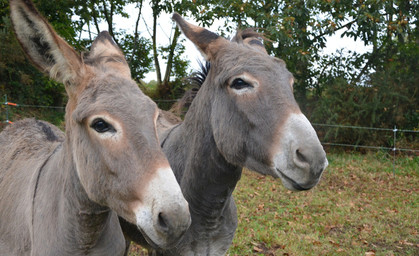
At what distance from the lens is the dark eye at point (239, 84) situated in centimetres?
250

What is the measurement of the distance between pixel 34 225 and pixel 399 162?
1059 centimetres

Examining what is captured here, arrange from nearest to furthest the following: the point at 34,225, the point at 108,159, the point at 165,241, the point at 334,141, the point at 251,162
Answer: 1. the point at 165,241
2. the point at 108,159
3. the point at 34,225
4. the point at 251,162
5. the point at 334,141

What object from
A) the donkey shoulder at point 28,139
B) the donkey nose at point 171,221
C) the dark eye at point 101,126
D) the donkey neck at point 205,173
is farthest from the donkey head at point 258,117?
the donkey shoulder at point 28,139

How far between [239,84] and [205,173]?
76cm

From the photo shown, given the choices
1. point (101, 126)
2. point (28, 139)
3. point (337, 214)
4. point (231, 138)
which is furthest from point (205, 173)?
point (337, 214)

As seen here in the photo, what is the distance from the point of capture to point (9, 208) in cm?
267

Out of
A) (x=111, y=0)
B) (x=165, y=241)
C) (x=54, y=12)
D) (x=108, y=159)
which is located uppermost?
(x=111, y=0)

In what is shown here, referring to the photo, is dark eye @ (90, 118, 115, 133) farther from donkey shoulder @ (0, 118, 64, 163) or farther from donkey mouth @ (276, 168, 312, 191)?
donkey shoulder @ (0, 118, 64, 163)

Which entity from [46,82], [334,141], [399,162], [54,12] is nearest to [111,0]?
[54,12]

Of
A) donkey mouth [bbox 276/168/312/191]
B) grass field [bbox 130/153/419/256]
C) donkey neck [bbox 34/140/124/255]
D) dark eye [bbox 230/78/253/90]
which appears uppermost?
dark eye [bbox 230/78/253/90]

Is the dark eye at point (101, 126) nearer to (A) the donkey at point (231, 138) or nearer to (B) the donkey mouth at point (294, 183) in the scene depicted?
(A) the donkey at point (231, 138)

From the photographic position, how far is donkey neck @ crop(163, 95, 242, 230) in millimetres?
2791

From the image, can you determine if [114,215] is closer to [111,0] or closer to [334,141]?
[334,141]

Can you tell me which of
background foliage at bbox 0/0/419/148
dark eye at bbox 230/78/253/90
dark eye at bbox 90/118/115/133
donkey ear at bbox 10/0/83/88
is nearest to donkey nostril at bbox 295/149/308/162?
dark eye at bbox 230/78/253/90
